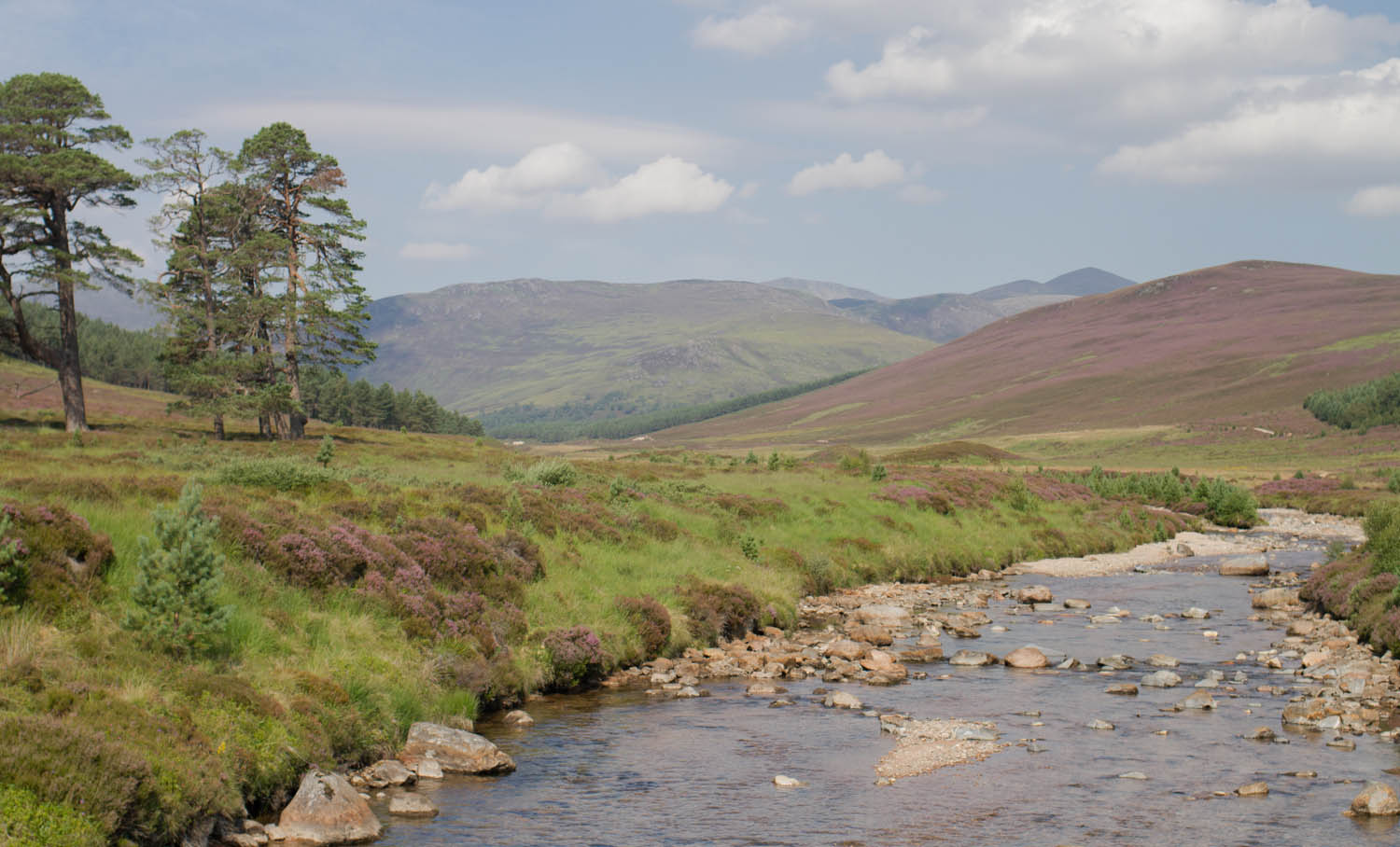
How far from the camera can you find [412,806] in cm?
1346

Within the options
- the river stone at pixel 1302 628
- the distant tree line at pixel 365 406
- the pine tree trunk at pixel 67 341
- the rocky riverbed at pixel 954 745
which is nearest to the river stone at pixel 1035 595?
the rocky riverbed at pixel 954 745

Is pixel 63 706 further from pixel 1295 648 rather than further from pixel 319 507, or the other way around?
pixel 1295 648

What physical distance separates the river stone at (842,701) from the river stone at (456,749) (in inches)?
293

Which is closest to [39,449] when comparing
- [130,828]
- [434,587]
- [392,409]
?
[434,587]

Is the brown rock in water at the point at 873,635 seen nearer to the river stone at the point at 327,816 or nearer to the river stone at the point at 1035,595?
the river stone at the point at 1035,595

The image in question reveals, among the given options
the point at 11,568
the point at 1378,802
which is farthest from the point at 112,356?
the point at 1378,802

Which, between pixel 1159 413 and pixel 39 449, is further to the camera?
pixel 1159 413

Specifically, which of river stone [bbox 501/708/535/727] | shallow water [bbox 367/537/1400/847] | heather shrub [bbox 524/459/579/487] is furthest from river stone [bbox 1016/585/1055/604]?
river stone [bbox 501/708/535/727]

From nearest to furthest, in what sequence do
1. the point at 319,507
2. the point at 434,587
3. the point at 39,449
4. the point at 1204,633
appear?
the point at 434,587, the point at 319,507, the point at 1204,633, the point at 39,449

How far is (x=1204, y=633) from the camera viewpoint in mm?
27578

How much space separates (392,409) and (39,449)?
147845 millimetres

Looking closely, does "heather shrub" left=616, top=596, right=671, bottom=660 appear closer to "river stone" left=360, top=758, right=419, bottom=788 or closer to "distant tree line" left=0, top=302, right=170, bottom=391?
"river stone" left=360, top=758, right=419, bottom=788

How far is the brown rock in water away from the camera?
26078mm

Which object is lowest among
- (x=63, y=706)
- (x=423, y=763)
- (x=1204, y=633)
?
(x=1204, y=633)
